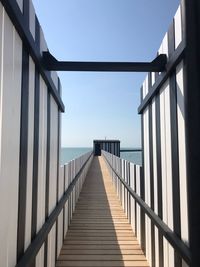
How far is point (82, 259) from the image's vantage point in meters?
3.90

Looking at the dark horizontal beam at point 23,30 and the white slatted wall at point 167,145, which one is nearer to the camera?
the dark horizontal beam at point 23,30

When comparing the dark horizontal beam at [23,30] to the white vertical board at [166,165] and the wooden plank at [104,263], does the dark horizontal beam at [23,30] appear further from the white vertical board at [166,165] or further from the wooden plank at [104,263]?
the wooden plank at [104,263]

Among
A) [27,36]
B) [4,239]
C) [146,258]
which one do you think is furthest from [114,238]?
[27,36]

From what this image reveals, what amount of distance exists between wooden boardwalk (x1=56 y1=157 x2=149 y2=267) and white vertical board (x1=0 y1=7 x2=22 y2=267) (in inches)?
86.9

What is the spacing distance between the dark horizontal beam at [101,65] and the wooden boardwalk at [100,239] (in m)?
2.40

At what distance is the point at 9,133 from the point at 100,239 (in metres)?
3.39

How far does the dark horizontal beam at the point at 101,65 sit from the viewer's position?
2.88m

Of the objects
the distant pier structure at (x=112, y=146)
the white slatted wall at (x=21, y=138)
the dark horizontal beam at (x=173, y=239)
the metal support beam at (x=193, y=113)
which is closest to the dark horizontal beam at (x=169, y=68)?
the metal support beam at (x=193, y=113)

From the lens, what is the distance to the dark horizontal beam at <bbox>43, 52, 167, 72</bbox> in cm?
288

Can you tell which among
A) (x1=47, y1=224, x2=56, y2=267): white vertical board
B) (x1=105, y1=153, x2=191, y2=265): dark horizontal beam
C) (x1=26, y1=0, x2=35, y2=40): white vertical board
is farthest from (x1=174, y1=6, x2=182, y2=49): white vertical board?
(x1=47, y1=224, x2=56, y2=267): white vertical board

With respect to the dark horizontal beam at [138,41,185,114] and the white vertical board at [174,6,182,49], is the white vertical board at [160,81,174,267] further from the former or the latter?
the white vertical board at [174,6,182,49]

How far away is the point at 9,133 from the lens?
1794 millimetres

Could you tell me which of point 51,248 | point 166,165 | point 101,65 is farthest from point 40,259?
point 101,65

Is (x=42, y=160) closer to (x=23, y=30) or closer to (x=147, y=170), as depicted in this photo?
(x=23, y=30)
